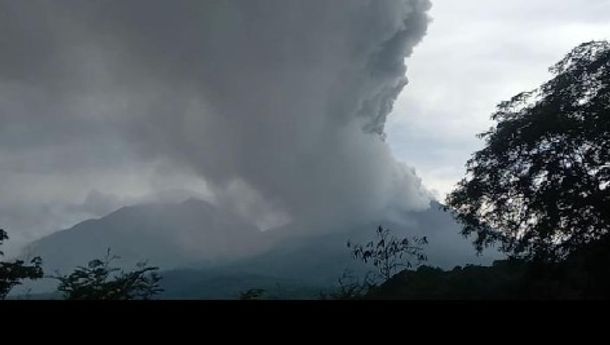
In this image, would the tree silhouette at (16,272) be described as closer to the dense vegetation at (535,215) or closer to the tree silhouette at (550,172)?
the dense vegetation at (535,215)

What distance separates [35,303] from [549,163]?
23.3 metres

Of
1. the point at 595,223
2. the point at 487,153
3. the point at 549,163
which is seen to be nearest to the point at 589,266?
the point at 595,223

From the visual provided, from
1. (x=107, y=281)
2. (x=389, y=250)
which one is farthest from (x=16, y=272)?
(x=389, y=250)

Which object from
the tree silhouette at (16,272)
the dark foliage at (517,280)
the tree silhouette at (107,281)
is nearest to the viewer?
the tree silhouette at (107,281)

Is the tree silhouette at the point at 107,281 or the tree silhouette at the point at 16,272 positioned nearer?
the tree silhouette at the point at 107,281

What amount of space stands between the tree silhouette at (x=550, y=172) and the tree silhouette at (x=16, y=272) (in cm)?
1882

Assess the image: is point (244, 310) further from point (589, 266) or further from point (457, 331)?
point (589, 266)

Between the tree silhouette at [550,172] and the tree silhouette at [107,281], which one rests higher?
the tree silhouette at [550,172]

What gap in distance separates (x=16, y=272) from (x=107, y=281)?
3405 millimetres

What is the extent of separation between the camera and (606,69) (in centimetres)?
2092

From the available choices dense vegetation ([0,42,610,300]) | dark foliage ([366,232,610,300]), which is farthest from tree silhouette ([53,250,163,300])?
dark foliage ([366,232,610,300])

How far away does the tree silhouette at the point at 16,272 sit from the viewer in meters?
18.2

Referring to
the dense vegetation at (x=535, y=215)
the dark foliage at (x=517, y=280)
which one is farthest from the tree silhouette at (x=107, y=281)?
the dark foliage at (x=517, y=280)

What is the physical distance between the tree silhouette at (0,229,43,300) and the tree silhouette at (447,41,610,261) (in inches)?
741
